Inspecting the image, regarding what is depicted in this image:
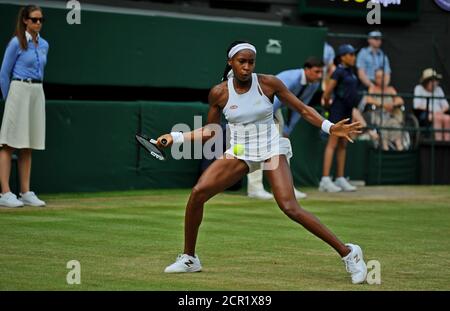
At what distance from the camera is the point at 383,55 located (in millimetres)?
19516

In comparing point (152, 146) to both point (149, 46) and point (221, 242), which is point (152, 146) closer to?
point (221, 242)

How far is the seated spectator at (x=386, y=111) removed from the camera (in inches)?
768

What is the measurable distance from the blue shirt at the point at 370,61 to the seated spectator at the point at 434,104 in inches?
35.6

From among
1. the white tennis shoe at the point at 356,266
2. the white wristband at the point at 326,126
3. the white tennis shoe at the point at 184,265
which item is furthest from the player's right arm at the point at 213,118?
the white tennis shoe at the point at 356,266

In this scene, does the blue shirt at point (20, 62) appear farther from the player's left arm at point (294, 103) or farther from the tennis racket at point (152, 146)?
the player's left arm at point (294, 103)

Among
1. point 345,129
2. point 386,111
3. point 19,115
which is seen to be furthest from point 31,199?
point 386,111

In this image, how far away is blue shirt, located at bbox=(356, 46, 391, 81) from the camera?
64.4ft

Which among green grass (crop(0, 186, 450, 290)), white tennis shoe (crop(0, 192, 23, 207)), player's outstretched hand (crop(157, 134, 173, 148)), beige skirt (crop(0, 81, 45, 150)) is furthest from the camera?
beige skirt (crop(0, 81, 45, 150))

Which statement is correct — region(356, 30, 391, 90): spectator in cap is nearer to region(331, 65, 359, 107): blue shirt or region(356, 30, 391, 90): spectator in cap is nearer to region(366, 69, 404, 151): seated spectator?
region(366, 69, 404, 151): seated spectator

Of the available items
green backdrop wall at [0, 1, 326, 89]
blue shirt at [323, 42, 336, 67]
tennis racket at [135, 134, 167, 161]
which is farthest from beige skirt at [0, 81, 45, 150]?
blue shirt at [323, 42, 336, 67]

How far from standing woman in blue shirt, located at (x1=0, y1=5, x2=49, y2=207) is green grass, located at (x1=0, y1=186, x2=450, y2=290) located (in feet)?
2.00

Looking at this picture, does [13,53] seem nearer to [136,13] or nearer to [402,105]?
[136,13]
